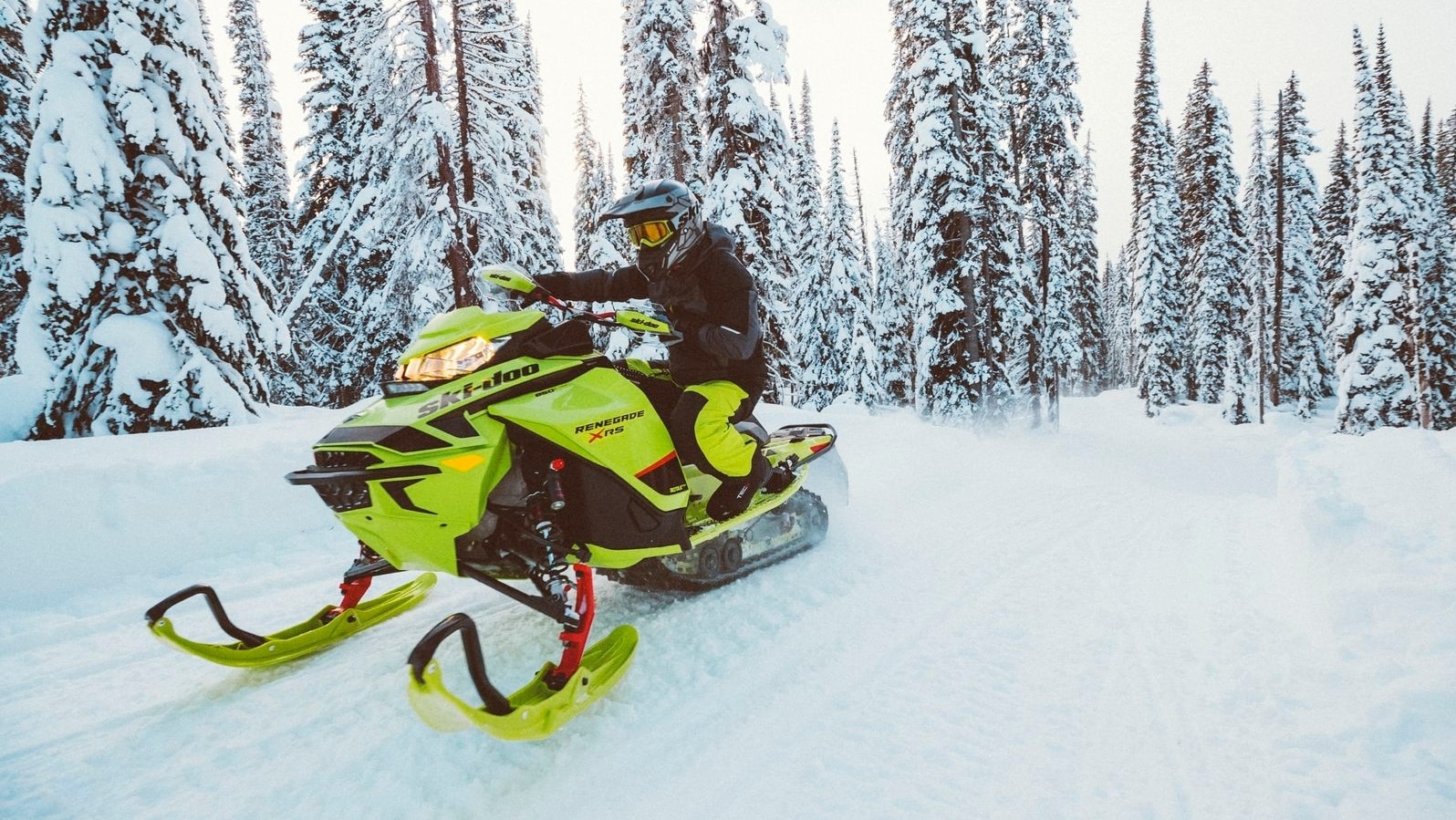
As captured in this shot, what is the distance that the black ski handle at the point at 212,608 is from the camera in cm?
315

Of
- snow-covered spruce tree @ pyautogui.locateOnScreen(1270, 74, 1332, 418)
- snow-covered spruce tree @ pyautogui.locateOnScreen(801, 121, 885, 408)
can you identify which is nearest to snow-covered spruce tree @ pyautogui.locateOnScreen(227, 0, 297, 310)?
snow-covered spruce tree @ pyautogui.locateOnScreen(801, 121, 885, 408)

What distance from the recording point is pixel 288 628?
12.0 feet

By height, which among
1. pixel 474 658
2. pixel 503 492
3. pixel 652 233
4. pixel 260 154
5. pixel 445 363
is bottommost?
pixel 474 658

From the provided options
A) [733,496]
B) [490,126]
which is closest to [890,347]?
[490,126]

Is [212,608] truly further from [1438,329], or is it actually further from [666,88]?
[1438,329]

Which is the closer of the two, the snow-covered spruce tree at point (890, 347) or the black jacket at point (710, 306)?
the black jacket at point (710, 306)

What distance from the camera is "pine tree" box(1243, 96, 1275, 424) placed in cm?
3088

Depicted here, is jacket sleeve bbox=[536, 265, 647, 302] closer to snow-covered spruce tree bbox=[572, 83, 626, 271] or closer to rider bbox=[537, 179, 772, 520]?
rider bbox=[537, 179, 772, 520]

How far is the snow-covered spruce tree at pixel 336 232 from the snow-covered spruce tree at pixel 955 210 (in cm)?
1404

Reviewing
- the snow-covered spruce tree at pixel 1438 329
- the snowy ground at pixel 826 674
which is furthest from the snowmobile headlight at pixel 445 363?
the snow-covered spruce tree at pixel 1438 329

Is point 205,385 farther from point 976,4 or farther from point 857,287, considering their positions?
point 857,287

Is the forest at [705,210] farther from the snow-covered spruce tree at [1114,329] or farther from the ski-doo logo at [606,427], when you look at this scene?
the snow-covered spruce tree at [1114,329]

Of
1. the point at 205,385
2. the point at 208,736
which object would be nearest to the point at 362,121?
the point at 205,385

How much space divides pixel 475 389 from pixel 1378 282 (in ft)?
100.0
